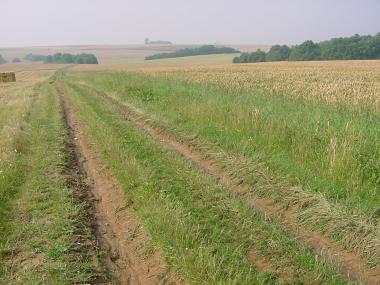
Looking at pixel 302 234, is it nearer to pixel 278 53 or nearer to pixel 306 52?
pixel 306 52

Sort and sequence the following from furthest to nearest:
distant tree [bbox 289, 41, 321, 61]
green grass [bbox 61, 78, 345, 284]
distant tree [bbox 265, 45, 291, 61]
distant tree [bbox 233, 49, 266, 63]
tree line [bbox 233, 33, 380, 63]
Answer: distant tree [bbox 265, 45, 291, 61] < distant tree [bbox 233, 49, 266, 63] < distant tree [bbox 289, 41, 321, 61] < tree line [bbox 233, 33, 380, 63] < green grass [bbox 61, 78, 345, 284]

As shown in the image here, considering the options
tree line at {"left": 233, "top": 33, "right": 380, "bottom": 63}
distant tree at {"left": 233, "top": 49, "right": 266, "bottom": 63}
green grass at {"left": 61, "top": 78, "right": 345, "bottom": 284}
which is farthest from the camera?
distant tree at {"left": 233, "top": 49, "right": 266, "bottom": 63}

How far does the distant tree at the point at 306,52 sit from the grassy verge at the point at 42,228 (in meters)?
100

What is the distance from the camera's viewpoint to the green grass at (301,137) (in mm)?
6109

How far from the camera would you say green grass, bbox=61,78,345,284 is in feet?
13.2

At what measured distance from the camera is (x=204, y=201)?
19.5 feet

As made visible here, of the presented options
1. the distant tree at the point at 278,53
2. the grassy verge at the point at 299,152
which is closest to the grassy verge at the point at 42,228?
the grassy verge at the point at 299,152

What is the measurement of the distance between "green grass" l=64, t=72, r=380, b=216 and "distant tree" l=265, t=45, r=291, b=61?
316ft

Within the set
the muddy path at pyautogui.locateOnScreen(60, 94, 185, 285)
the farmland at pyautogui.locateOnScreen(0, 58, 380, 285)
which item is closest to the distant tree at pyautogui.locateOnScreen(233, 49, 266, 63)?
the farmland at pyautogui.locateOnScreen(0, 58, 380, 285)

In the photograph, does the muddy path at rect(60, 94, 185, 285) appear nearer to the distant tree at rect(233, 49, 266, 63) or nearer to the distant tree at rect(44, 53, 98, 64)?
the distant tree at rect(233, 49, 266, 63)

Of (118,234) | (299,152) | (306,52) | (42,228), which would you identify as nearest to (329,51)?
(306,52)

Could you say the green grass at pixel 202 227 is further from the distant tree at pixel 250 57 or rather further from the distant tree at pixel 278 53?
the distant tree at pixel 278 53

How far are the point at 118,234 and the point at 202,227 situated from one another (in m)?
1.19


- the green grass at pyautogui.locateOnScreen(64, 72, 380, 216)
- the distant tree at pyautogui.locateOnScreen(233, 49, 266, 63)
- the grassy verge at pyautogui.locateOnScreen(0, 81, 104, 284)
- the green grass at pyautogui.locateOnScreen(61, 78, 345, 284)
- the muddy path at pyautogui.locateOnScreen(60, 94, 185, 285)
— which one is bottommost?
the distant tree at pyautogui.locateOnScreen(233, 49, 266, 63)
